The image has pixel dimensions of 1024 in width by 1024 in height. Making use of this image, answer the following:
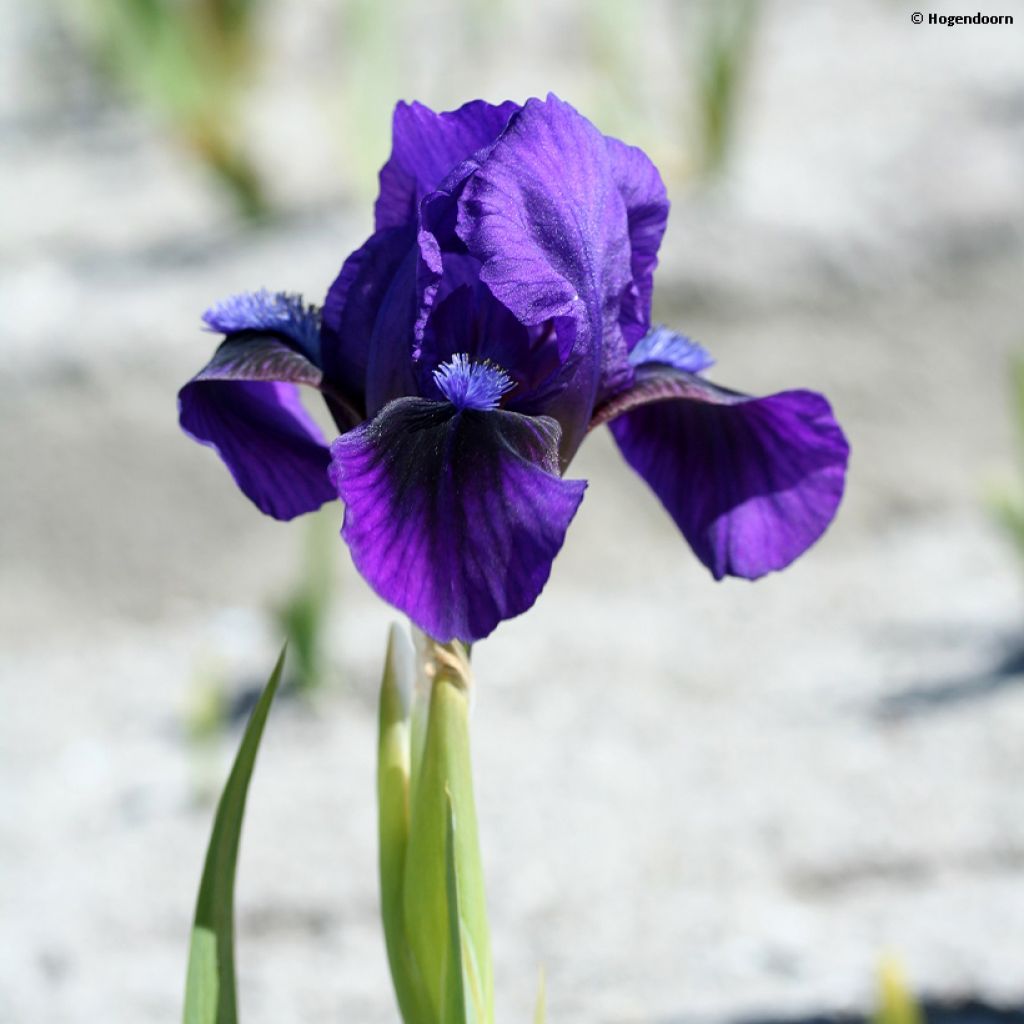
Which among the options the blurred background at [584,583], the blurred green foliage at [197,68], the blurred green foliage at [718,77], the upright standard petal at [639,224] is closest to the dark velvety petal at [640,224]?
the upright standard petal at [639,224]

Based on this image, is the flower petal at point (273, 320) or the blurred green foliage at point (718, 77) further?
the blurred green foliage at point (718, 77)

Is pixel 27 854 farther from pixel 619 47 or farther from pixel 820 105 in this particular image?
pixel 820 105

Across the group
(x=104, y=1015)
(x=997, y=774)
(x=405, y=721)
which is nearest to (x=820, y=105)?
(x=997, y=774)

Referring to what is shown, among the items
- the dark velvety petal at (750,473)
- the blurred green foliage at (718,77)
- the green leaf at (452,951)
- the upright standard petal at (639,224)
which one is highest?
the blurred green foliage at (718,77)

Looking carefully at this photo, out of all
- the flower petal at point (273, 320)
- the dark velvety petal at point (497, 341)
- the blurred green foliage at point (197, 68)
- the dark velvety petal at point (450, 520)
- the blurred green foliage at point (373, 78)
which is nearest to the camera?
the dark velvety petal at point (450, 520)

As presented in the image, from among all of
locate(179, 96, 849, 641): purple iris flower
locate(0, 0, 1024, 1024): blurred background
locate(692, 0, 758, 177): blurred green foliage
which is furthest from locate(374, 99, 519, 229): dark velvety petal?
locate(692, 0, 758, 177): blurred green foliage

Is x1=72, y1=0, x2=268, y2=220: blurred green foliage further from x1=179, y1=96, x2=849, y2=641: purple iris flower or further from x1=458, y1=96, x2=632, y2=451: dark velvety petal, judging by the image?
x1=458, y1=96, x2=632, y2=451: dark velvety petal

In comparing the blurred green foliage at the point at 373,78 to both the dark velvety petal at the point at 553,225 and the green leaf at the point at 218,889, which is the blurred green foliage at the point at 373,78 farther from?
the green leaf at the point at 218,889
